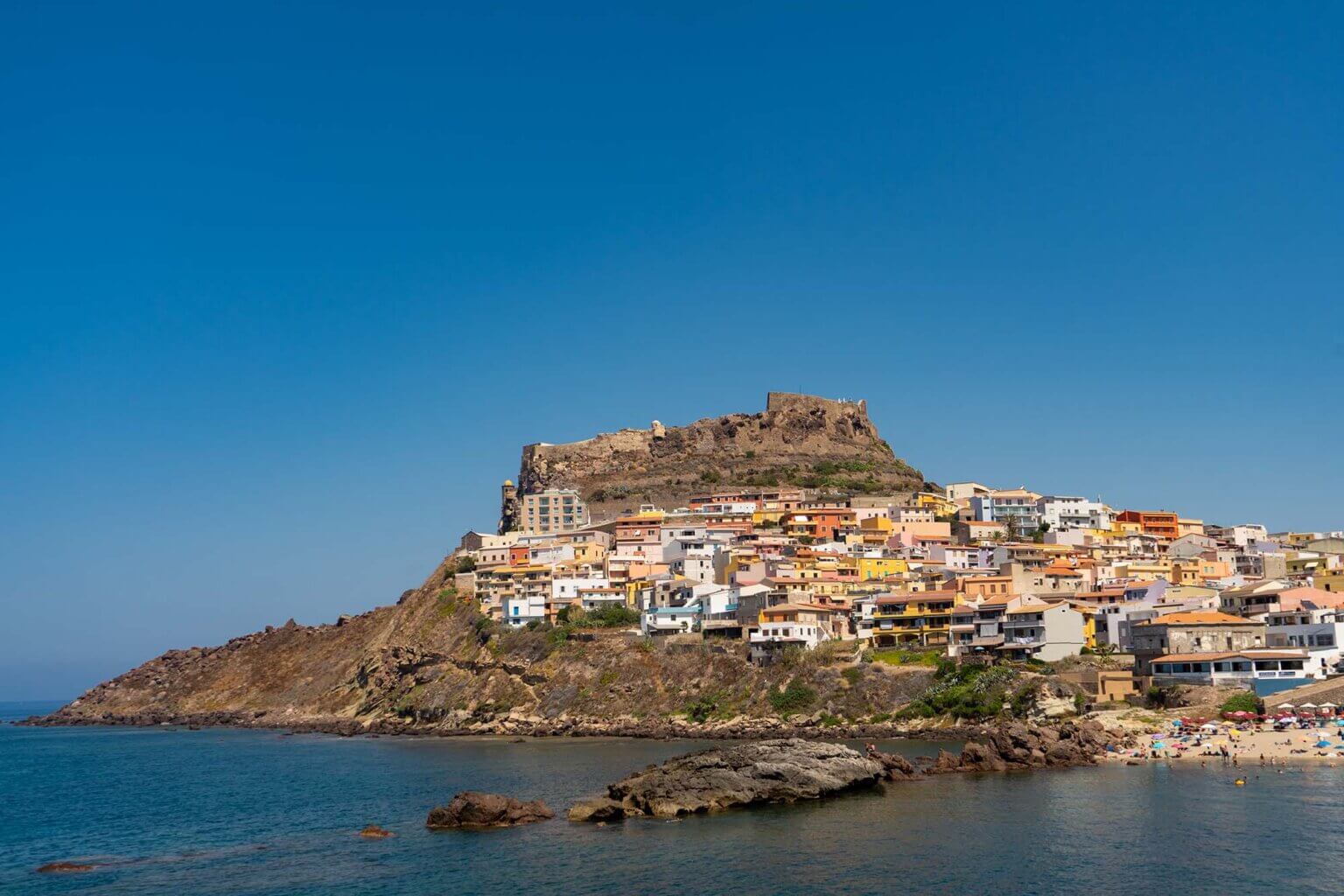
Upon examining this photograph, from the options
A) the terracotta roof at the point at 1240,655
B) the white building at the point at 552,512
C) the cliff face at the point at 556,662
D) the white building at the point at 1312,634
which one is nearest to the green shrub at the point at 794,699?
the cliff face at the point at 556,662

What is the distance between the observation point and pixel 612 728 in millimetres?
76500

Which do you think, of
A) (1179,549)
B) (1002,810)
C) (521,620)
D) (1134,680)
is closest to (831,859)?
(1002,810)

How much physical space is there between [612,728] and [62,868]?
39599mm

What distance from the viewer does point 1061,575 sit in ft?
278

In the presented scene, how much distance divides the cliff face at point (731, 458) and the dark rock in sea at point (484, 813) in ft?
257

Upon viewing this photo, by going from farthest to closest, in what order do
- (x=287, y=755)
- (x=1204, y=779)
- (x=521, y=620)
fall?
(x=521, y=620)
(x=287, y=755)
(x=1204, y=779)

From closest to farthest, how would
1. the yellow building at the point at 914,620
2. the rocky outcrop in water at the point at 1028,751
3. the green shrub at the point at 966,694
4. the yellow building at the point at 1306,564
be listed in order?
the rocky outcrop in water at the point at 1028,751 < the green shrub at the point at 966,694 < the yellow building at the point at 914,620 < the yellow building at the point at 1306,564

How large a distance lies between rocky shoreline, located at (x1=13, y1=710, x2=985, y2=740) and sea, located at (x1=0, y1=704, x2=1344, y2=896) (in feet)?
17.5

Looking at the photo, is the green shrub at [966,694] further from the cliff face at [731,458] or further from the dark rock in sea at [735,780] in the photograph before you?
the cliff face at [731,458]

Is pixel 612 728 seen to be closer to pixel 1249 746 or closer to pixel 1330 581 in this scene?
pixel 1249 746

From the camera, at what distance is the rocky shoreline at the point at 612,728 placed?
66500 mm

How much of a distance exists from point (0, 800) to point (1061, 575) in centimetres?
6697

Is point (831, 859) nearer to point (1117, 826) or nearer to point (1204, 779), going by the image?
point (1117, 826)

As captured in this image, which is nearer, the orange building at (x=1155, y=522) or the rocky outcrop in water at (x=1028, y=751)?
the rocky outcrop in water at (x=1028, y=751)
